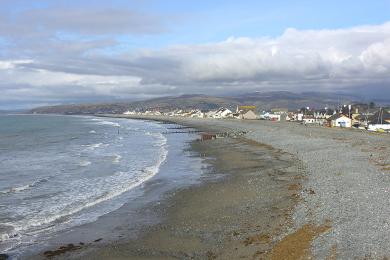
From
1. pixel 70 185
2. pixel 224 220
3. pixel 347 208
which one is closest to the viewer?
pixel 347 208

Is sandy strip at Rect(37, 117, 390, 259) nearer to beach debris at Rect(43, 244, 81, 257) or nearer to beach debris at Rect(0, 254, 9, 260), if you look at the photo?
beach debris at Rect(43, 244, 81, 257)

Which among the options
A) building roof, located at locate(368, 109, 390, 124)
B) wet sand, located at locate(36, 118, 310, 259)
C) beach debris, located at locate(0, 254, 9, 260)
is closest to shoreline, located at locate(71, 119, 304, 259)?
wet sand, located at locate(36, 118, 310, 259)

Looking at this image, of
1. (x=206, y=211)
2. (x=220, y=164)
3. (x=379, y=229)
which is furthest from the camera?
(x=220, y=164)

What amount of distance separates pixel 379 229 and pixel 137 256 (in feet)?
25.2

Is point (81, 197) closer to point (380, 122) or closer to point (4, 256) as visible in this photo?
point (4, 256)

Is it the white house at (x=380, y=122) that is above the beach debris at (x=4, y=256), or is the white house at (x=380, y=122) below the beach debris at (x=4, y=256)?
below

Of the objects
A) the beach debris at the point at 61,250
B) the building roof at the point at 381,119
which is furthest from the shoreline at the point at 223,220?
the building roof at the point at 381,119

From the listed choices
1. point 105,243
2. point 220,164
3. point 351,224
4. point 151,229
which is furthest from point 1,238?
point 220,164

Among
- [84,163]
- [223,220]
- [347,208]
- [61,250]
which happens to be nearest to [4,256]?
[61,250]

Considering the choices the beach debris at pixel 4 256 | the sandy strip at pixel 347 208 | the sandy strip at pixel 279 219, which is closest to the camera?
the sandy strip at pixel 347 208

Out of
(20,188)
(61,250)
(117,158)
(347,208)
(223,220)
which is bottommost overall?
(117,158)

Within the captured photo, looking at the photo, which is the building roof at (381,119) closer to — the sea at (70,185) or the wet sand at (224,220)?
the sea at (70,185)

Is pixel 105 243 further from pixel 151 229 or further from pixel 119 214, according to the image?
pixel 119 214

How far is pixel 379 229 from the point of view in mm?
14414
